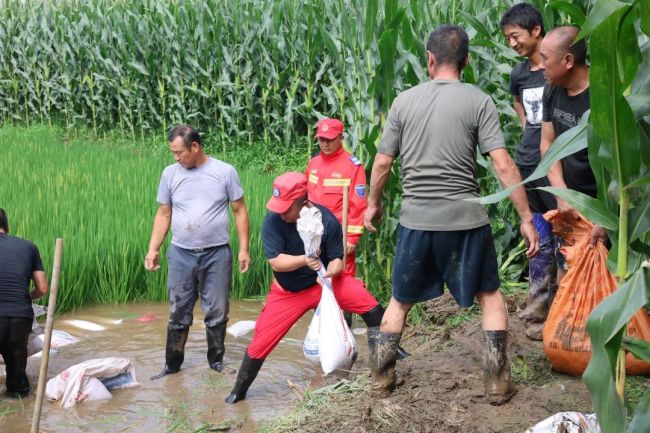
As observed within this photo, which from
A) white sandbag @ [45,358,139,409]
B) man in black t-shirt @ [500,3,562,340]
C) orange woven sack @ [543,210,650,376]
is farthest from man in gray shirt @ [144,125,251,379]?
orange woven sack @ [543,210,650,376]

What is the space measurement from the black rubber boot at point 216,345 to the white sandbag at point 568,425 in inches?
121

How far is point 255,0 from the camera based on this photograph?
16.5 meters

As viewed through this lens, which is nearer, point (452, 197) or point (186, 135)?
point (452, 197)

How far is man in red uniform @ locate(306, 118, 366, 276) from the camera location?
7043 mm

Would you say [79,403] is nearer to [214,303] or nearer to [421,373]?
[214,303]

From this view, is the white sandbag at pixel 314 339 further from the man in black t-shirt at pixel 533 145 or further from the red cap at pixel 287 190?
the man in black t-shirt at pixel 533 145

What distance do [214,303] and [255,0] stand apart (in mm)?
10911

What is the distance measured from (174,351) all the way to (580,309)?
121 inches

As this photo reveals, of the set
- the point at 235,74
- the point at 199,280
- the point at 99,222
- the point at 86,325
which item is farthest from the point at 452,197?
the point at 235,74

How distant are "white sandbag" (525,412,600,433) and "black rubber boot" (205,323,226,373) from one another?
10.1ft

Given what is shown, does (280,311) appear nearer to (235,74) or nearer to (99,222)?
(99,222)

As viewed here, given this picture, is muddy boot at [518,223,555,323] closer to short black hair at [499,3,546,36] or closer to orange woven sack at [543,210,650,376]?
orange woven sack at [543,210,650,376]

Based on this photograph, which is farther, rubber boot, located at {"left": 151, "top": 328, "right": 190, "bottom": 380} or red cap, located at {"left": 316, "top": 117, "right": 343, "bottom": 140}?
red cap, located at {"left": 316, "top": 117, "right": 343, "bottom": 140}

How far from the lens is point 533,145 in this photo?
604cm
